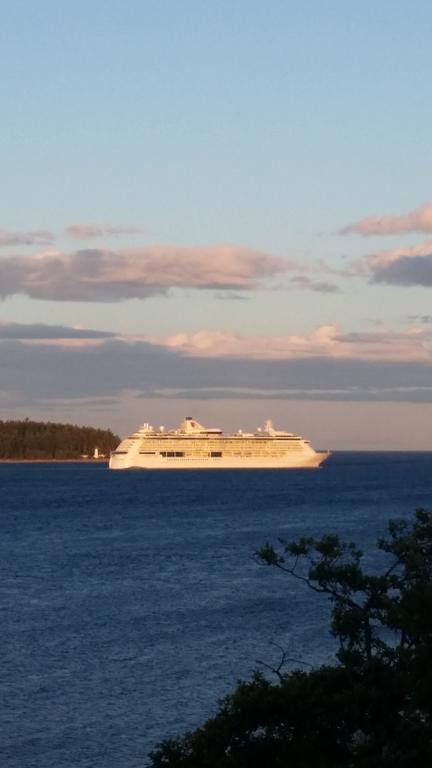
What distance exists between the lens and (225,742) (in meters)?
18.6

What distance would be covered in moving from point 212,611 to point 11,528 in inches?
1612

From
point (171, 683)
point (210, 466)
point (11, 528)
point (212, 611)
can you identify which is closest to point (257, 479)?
point (210, 466)

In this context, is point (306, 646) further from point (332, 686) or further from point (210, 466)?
point (210, 466)

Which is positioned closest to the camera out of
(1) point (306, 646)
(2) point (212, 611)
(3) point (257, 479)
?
(1) point (306, 646)

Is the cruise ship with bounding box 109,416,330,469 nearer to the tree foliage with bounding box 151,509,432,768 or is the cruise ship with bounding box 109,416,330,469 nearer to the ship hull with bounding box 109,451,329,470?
the ship hull with bounding box 109,451,329,470

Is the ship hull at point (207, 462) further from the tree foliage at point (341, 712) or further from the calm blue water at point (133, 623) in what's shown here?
the tree foliage at point (341, 712)

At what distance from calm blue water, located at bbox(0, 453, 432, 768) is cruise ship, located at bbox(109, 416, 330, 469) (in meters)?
87.5

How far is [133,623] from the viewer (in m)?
39.5

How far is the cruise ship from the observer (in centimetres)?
17900

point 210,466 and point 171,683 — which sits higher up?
point 210,466

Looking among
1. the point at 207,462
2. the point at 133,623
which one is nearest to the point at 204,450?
the point at 207,462

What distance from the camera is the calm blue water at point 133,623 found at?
27.1 meters

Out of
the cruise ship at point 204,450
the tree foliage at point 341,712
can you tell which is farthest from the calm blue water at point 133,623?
the cruise ship at point 204,450

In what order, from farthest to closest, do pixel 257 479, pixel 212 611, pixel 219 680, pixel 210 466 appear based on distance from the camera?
pixel 210 466, pixel 257 479, pixel 212 611, pixel 219 680
